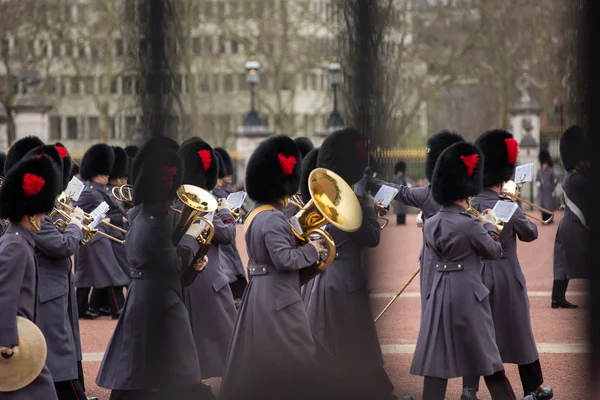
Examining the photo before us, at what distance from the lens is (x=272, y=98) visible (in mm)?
37406

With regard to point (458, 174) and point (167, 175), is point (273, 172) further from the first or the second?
point (167, 175)

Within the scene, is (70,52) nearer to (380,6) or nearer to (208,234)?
(208,234)

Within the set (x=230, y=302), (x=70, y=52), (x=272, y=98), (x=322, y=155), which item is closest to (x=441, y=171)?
Result: (x=322, y=155)

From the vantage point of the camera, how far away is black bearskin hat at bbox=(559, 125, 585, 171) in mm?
2879

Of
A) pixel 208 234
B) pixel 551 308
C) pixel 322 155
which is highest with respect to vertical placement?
pixel 322 155

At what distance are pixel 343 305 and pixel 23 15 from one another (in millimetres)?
15530

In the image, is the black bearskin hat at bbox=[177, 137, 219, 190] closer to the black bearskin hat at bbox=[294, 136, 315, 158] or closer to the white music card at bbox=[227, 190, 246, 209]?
the white music card at bbox=[227, 190, 246, 209]

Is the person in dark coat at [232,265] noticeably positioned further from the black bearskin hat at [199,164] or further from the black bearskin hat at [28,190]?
the black bearskin hat at [28,190]

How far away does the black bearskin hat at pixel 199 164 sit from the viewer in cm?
652

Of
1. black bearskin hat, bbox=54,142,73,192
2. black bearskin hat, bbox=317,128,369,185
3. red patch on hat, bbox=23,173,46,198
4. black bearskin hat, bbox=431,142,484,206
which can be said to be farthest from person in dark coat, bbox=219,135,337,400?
black bearskin hat, bbox=54,142,73,192

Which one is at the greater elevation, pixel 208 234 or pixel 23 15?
pixel 23 15

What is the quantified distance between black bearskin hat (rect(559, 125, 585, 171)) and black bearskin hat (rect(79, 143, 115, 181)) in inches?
144

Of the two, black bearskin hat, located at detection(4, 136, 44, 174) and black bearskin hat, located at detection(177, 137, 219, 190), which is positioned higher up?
black bearskin hat, located at detection(4, 136, 44, 174)

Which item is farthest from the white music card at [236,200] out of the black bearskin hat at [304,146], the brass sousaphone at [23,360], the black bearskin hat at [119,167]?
the brass sousaphone at [23,360]
